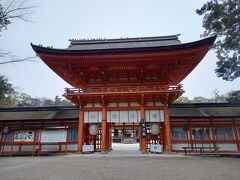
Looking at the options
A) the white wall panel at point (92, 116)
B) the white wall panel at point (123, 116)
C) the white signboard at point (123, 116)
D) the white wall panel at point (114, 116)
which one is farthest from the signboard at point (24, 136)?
the white wall panel at point (123, 116)

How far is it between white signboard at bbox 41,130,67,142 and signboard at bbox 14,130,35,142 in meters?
1.88

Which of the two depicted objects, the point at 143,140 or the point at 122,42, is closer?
the point at 143,140

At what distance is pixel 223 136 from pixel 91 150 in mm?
12630

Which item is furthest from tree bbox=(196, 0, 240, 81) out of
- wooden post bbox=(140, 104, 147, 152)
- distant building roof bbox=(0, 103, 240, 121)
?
wooden post bbox=(140, 104, 147, 152)

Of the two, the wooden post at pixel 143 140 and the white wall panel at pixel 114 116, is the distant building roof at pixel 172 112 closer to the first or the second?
the wooden post at pixel 143 140

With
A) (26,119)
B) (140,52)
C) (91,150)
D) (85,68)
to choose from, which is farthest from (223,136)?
(26,119)

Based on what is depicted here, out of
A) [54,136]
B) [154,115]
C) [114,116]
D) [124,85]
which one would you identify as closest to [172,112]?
[154,115]

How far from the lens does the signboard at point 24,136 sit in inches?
696

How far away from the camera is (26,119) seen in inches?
739

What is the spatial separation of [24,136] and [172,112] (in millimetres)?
15422

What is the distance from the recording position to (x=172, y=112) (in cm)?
1880

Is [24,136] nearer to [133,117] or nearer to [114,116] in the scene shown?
[114,116]

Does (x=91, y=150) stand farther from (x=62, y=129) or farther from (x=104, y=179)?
(x=104, y=179)

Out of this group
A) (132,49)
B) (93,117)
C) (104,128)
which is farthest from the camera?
(93,117)
